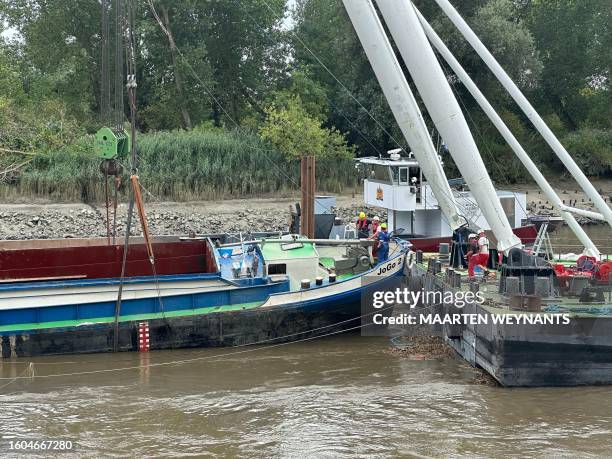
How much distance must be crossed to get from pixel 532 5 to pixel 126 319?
145 feet

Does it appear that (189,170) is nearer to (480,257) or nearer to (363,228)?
(363,228)

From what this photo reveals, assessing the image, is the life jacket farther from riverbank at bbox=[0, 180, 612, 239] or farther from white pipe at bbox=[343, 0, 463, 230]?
riverbank at bbox=[0, 180, 612, 239]

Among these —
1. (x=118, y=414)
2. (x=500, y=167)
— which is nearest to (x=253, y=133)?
(x=500, y=167)

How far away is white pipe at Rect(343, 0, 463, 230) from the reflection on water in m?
4.59

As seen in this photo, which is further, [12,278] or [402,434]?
[12,278]

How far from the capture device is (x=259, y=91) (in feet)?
181

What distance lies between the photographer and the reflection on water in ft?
54.2

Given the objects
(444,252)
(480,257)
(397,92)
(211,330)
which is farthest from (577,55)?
(211,330)

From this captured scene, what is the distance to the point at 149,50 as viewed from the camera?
2148 inches

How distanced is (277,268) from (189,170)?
21.8 meters

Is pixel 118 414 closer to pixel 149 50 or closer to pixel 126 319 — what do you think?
pixel 126 319

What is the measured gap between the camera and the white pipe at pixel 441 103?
2252cm

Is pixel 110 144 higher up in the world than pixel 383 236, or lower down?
higher up

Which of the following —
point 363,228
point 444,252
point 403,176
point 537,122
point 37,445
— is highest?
point 537,122
